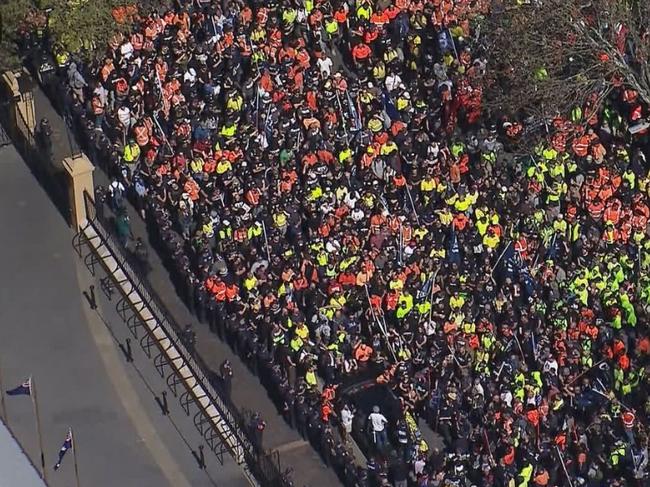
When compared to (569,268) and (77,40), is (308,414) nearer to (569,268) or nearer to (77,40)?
(569,268)

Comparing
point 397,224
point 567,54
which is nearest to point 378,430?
point 397,224

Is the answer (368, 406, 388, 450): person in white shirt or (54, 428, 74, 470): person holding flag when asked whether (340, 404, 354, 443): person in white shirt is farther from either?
(54, 428, 74, 470): person holding flag

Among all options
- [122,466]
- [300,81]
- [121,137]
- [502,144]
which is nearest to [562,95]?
[502,144]

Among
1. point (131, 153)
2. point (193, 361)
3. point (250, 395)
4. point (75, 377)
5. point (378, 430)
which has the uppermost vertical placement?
point (131, 153)

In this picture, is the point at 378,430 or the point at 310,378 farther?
the point at 310,378

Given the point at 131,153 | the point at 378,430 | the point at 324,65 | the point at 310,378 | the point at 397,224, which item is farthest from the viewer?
the point at 324,65

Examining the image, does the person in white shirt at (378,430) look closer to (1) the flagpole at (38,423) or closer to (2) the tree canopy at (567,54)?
(1) the flagpole at (38,423)

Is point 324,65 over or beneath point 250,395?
over

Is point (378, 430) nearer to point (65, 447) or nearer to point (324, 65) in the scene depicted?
point (65, 447)

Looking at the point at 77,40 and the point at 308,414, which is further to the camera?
the point at 77,40
